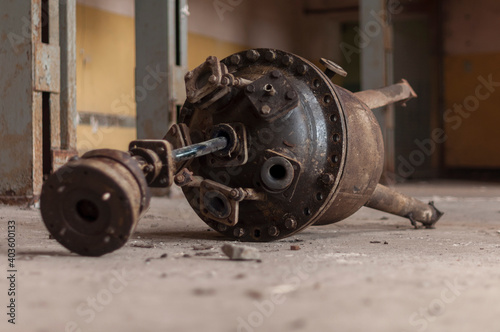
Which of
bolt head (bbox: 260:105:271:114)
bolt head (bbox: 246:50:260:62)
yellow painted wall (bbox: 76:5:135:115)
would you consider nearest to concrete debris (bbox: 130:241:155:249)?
bolt head (bbox: 260:105:271:114)

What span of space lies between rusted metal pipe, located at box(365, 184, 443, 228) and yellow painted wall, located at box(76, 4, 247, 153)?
496cm

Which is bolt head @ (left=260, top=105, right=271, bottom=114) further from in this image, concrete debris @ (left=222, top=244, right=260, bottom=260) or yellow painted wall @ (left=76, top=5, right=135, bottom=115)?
yellow painted wall @ (left=76, top=5, right=135, bottom=115)

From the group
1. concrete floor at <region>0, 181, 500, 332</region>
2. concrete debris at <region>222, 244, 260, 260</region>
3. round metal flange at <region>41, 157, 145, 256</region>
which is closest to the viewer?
concrete floor at <region>0, 181, 500, 332</region>

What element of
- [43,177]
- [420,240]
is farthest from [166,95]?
[420,240]

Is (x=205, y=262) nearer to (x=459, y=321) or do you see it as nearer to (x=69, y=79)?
(x=459, y=321)

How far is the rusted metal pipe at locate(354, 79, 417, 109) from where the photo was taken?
3.39 m

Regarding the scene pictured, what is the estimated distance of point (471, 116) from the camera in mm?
11438

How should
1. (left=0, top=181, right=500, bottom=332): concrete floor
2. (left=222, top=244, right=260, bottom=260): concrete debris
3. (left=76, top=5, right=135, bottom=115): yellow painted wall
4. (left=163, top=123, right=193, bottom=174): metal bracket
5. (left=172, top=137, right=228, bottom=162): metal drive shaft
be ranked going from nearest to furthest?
(left=0, top=181, right=500, bottom=332): concrete floor → (left=222, top=244, right=260, bottom=260): concrete debris → (left=172, top=137, right=228, bottom=162): metal drive shaft → (left=163, top=123, right=193, bottom=174): metal bracket → (left=76, top=5, right=135, bottom=115): yellow painted wall

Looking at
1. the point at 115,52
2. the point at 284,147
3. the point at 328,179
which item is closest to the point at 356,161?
the point at 328,179

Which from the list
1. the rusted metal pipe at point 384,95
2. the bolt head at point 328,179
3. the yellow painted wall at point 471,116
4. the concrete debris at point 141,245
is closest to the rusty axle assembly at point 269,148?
the bolt head at point 328,179

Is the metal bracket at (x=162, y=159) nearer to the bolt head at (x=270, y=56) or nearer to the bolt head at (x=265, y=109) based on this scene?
the bolt head at (x=265, y=109)

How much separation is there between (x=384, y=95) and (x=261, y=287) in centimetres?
210

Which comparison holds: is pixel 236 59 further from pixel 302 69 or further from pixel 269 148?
pixel 269 148

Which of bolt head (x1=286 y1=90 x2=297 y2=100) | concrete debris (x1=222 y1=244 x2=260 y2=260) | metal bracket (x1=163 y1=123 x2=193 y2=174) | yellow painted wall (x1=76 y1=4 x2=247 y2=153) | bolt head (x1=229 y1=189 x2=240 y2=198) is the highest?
yellow painted wall (x1=76 y1=4 x2=247 y2=153)
